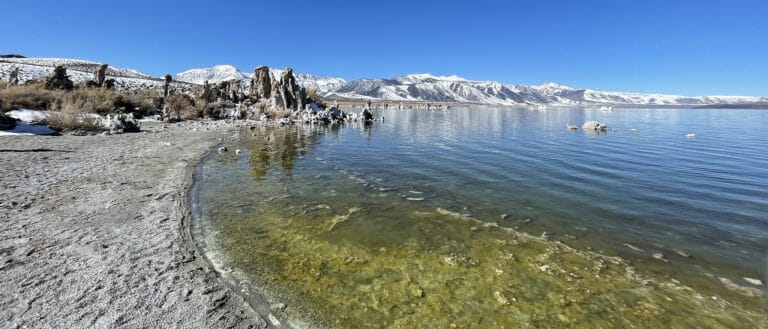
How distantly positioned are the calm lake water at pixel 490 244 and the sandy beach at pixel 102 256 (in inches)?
27.6

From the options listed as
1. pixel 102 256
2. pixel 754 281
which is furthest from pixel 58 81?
pixel 754 281

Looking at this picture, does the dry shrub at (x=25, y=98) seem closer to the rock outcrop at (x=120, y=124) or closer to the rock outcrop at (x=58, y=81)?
the rock outcrop at (x=120, y=124)

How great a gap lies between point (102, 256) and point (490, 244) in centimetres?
851

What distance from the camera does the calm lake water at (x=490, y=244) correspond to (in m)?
5.79

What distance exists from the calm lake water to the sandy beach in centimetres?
70

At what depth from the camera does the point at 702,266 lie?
7.54 m

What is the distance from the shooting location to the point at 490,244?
8.52m

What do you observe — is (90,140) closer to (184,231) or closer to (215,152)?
(215,152)

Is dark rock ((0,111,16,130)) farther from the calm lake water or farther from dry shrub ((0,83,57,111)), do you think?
the calm lake water

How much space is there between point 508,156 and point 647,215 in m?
12.3

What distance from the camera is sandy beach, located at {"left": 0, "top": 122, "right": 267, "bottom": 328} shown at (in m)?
5.02

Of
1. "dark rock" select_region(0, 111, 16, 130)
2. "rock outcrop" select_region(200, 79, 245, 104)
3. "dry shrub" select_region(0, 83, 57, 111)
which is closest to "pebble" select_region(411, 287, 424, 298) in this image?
"dark rock" select_region(0, 111, 16, 130)

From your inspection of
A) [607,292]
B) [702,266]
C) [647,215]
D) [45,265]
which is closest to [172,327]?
[45,265]

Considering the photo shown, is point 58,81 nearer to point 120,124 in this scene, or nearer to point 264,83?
point 120,124
